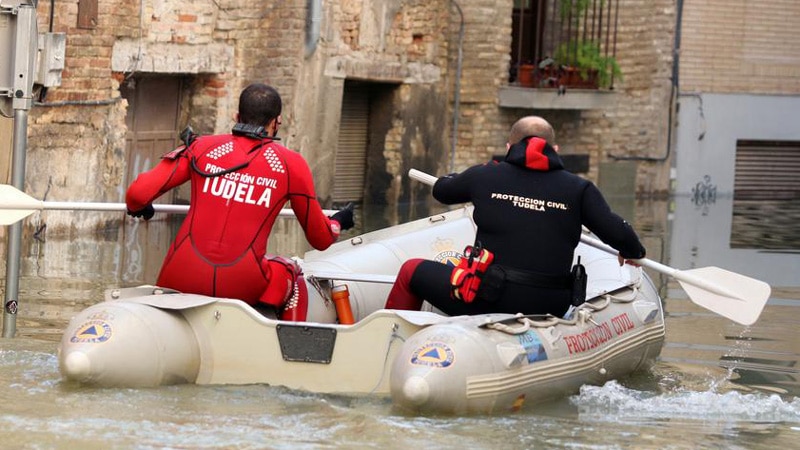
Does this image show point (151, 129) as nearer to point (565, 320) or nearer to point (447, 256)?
point (447, 256)

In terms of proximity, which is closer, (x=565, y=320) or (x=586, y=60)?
(x=565, y=320)

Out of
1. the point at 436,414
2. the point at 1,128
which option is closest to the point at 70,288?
the point at 1,128

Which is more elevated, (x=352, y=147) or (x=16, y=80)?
(x=16, y=80)

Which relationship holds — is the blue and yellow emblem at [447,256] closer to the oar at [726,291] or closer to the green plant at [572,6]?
the oar at [726,291]

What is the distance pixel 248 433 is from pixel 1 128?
7.40 m

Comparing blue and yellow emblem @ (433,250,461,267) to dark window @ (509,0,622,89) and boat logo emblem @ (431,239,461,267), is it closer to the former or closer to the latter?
boat logo emblem @ (431,239,461,267)

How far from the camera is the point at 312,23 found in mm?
16500

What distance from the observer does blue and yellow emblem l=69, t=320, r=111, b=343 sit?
261 inches

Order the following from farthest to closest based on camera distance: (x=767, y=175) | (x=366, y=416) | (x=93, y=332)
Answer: (x=767, y=175) → (x=93, y=332) → (x=366, y=416)

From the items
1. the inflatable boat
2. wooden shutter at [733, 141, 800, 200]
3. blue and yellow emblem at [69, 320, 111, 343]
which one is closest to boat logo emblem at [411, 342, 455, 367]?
the inflatable boat

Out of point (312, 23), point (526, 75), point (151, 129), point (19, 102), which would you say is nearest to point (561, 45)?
point (526, 75)

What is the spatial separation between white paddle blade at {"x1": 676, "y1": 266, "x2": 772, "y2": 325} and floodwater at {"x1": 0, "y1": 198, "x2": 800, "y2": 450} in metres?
0.36

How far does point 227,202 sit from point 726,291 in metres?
2.71

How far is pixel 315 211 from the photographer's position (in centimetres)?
720
